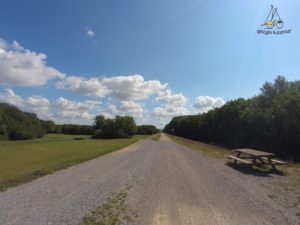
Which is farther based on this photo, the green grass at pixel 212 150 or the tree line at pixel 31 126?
the tree line at pixel 31 126

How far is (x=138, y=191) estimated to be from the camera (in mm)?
7180

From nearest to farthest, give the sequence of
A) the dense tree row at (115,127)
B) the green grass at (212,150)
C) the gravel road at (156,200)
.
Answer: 1. the gravel road at (156,200)
2. the green grass at (212,150)
3. the dense tree row at (115,127)

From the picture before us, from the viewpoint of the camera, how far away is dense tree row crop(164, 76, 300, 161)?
2252 cm

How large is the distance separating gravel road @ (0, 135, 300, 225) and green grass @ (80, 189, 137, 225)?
0.66 feet

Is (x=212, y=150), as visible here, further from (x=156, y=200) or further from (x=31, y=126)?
(x=31, y=126)

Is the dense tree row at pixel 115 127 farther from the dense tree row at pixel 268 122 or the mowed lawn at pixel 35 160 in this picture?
the mowed lawn at pixel 35 160

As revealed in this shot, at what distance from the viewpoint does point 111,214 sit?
506 centimetres

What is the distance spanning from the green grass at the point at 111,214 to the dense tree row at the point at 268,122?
18294 mm

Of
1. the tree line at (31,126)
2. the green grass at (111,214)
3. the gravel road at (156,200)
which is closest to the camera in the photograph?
the green grass at (111,214)

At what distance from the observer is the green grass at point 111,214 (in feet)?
15.2

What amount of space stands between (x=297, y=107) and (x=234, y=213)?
2040 centimetres

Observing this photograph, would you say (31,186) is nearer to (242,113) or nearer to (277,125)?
(277,125)

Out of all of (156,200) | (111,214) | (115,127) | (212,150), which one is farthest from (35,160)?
(115,127)

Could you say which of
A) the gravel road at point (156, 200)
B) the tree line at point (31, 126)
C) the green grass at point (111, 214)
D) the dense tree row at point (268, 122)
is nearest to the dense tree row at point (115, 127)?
the tree line at point (31, 126)
